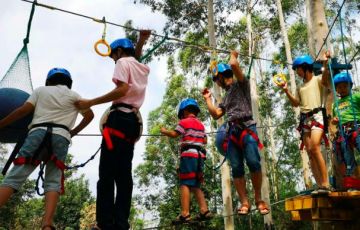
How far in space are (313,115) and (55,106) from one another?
2.35 meters

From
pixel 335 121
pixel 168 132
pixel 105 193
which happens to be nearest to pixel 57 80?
pixel 105 193

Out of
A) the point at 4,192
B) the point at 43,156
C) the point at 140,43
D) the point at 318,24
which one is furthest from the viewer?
the point at 318,24

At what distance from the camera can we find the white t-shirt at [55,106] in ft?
9.22

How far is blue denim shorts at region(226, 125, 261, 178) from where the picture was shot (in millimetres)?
3332

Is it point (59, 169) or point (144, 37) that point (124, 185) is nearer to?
point (59, 169)

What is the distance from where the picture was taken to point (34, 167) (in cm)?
270

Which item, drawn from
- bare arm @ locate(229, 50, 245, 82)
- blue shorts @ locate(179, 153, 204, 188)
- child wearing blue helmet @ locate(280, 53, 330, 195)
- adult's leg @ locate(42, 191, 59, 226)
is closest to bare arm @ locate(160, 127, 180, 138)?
blue shorts @ locate(179, 153, 204, 188)

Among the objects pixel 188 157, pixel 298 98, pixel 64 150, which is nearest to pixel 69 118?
pixel 64 150

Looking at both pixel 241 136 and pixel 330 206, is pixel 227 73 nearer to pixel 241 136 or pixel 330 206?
pixel 241 136

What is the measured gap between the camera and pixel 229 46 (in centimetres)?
1542

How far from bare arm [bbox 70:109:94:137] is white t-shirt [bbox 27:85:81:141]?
19 cm

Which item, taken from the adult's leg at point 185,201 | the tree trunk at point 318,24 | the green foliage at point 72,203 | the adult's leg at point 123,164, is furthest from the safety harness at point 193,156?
the green foliage at point 72,203

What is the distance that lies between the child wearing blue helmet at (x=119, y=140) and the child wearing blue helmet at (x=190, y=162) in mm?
981

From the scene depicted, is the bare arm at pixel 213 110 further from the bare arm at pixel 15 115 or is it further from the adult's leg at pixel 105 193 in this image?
the bare arm at pixel 15 115
